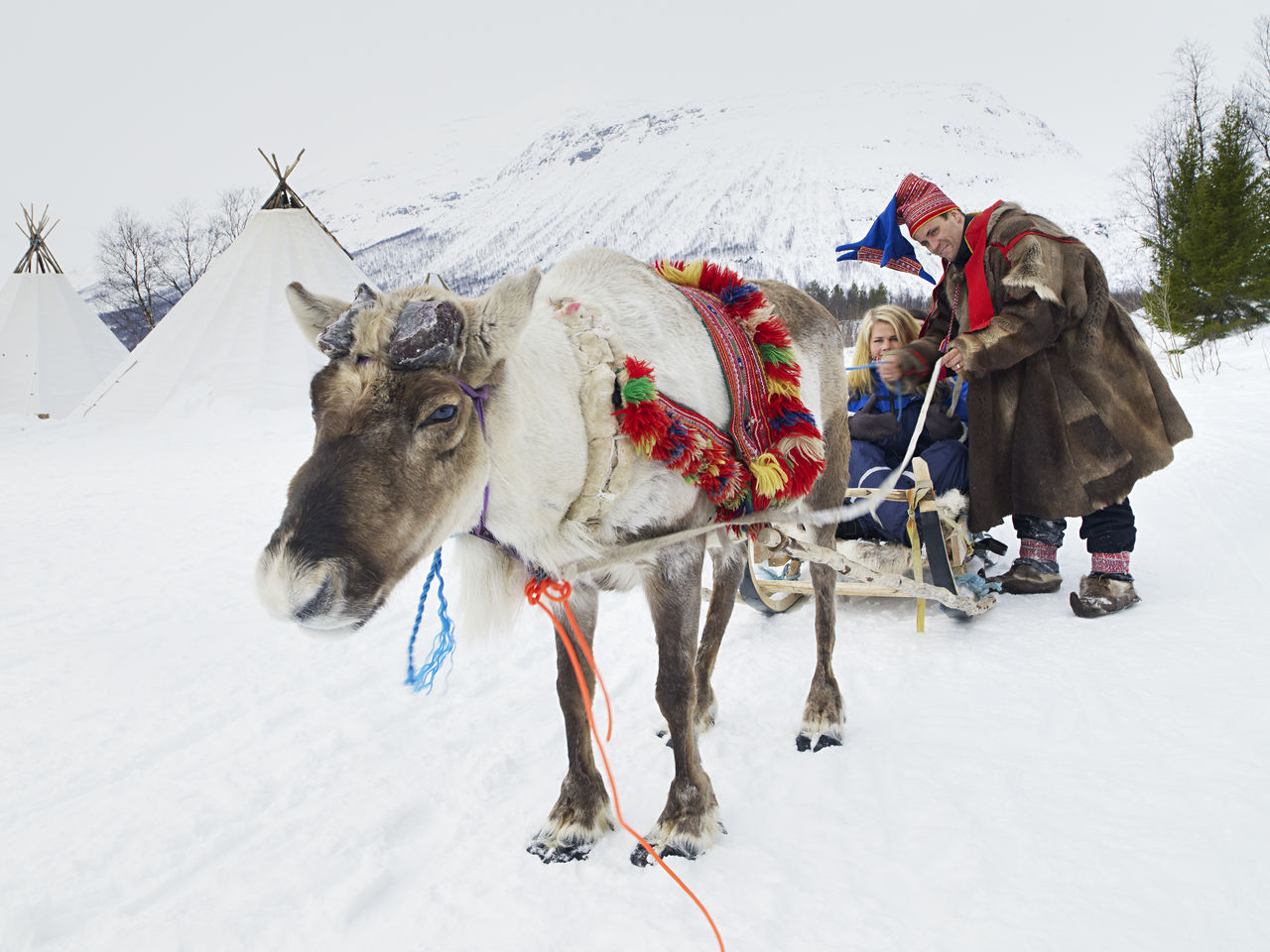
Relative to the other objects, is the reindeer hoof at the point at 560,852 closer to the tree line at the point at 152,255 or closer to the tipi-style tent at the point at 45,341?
the tipi-style tent at the point at 45,341

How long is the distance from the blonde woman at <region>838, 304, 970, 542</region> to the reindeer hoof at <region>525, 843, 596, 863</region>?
2719 millimetres

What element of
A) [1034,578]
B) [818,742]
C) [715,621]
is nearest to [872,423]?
[1034,578]

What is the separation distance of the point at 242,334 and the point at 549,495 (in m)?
15.6

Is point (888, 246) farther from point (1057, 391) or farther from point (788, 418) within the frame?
point (788, 418)

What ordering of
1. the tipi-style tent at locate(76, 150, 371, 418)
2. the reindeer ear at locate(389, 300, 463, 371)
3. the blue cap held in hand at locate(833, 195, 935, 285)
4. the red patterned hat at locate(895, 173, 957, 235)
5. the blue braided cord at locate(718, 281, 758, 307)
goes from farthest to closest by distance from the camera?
the tipi-style tent at locate(76, 150, 371, 418) → the blue cap held in hand at locate(833, 195, 935, 285) → the red patterned hat at locate(895, 173, 957, 235) → the blue braided cord at locate(718, 281, 758, 307) → the reindeer ear at locate(389, 300, 463, 371)

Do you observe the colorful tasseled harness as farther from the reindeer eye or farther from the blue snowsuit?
the blue snowsuit

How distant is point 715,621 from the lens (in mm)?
3232

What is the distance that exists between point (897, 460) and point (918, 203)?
5.29 feet

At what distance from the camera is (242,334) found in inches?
587

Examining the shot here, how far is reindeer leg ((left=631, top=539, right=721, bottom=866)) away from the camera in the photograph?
226 cm

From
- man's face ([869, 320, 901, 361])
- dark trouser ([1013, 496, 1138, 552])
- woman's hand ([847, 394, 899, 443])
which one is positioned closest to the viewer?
dark trouser ([1013, 496, 1138, 552])

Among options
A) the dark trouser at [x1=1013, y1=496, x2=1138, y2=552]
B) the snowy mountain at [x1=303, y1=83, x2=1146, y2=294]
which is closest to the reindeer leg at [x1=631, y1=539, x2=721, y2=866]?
the dark trouser at [x1=1013, y1=496, x2=1138, y2=552]

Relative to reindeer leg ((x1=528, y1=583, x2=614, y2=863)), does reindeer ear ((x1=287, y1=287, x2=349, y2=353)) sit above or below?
above

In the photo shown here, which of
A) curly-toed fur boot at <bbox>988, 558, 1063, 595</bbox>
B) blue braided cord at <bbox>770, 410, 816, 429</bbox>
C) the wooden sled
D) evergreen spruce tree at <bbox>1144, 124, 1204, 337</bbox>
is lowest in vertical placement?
evergreen spruce tree at <bbox>1144, 124, 1204, 337</bbox>
